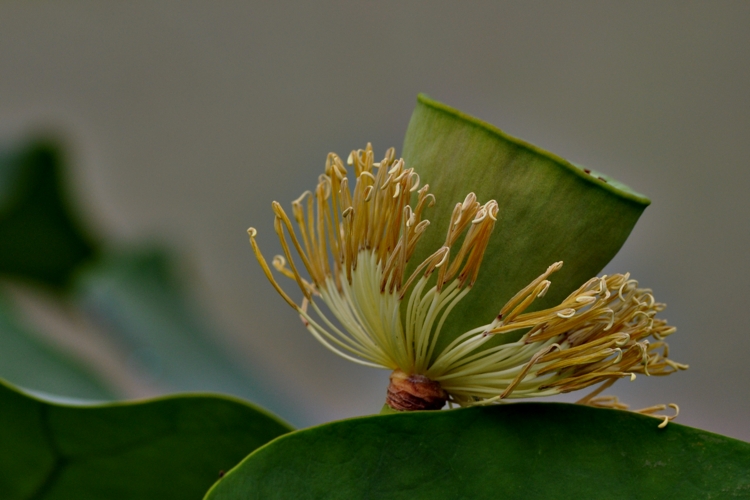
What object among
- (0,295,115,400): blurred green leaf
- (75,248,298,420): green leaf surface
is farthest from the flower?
(75,248,298,420): green leaf surface

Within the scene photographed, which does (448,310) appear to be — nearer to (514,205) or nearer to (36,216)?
(514,205)

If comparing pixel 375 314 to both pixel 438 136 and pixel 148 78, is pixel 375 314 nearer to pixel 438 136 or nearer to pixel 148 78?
pixel 438 136

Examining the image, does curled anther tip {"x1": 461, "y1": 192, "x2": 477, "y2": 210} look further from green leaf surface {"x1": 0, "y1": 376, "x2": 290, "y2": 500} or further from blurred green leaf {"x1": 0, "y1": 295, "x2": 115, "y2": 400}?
blurred green leaf {"x1": 0, "y1": 295, "x2": 115, "y2": 400}

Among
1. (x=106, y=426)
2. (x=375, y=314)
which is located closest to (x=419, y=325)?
(x=375, y=314)

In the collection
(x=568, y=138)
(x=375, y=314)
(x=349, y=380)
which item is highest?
(x=568, y=138)

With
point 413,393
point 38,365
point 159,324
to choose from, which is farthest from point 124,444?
point 159,324

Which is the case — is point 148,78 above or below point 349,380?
above

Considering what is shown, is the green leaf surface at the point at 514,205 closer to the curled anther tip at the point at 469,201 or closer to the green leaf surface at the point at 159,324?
the curled anther tip at the point at 469,201
